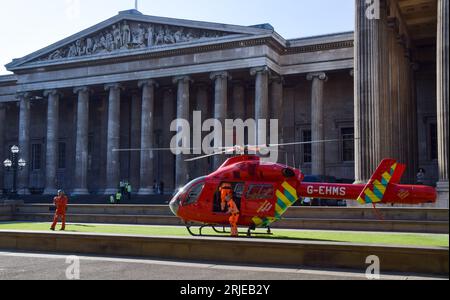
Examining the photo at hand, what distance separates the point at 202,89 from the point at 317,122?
459 inches

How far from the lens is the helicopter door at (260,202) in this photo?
17.2 meters

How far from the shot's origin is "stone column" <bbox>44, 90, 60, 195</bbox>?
5022 centimetres

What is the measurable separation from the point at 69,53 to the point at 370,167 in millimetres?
34906

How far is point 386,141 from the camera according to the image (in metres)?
27.5

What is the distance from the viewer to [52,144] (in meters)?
51.0

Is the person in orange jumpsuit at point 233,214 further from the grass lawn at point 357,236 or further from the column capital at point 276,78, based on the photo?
the column capital at point 276,78

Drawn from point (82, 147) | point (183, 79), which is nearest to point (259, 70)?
point (183, 79)

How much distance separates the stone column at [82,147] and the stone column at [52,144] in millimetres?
2587

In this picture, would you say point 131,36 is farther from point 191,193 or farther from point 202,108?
point 191,193

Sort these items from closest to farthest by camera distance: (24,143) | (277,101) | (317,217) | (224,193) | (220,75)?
(224,193) < (317,217) < (220,75) < (277,101) < (24,143)

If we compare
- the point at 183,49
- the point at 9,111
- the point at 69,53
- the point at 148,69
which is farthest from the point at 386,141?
the point at 9,111

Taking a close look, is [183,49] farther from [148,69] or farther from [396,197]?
[396,197]
